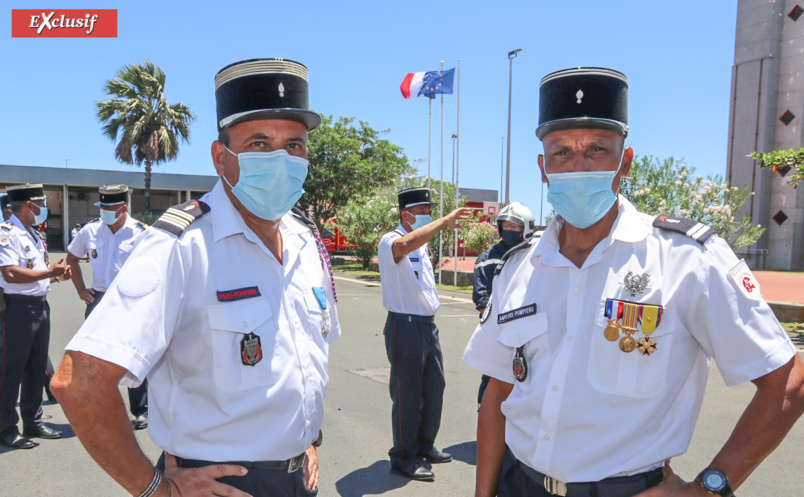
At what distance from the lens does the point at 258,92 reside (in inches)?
82.2


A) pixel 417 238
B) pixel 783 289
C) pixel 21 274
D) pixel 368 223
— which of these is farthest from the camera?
pixel 368 223

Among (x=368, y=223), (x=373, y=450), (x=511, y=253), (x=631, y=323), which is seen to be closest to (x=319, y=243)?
(x=511, y=253)

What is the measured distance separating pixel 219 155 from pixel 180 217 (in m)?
0.44

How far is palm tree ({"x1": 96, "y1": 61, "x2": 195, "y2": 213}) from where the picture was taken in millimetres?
29703

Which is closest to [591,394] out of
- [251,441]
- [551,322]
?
[551,322]

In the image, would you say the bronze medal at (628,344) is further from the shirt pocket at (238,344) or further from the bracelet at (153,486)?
the bracelet at (153,486)

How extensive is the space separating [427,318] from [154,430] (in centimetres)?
305

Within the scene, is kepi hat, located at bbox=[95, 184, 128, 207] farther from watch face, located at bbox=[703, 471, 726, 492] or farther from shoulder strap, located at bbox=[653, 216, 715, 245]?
watch face, located at bbox=[703, 471, 726, 492]

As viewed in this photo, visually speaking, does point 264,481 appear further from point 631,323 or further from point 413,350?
point 413,350

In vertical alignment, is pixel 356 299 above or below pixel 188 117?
below

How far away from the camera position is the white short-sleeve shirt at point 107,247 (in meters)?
5.89

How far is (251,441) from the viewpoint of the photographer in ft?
6.02

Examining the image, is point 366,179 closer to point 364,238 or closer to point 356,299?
point 364,238

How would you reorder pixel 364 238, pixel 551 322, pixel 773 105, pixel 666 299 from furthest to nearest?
1. pixel 773 105
2. pixel 364 238
3. pixel 551 322
4. pixel 666 299
